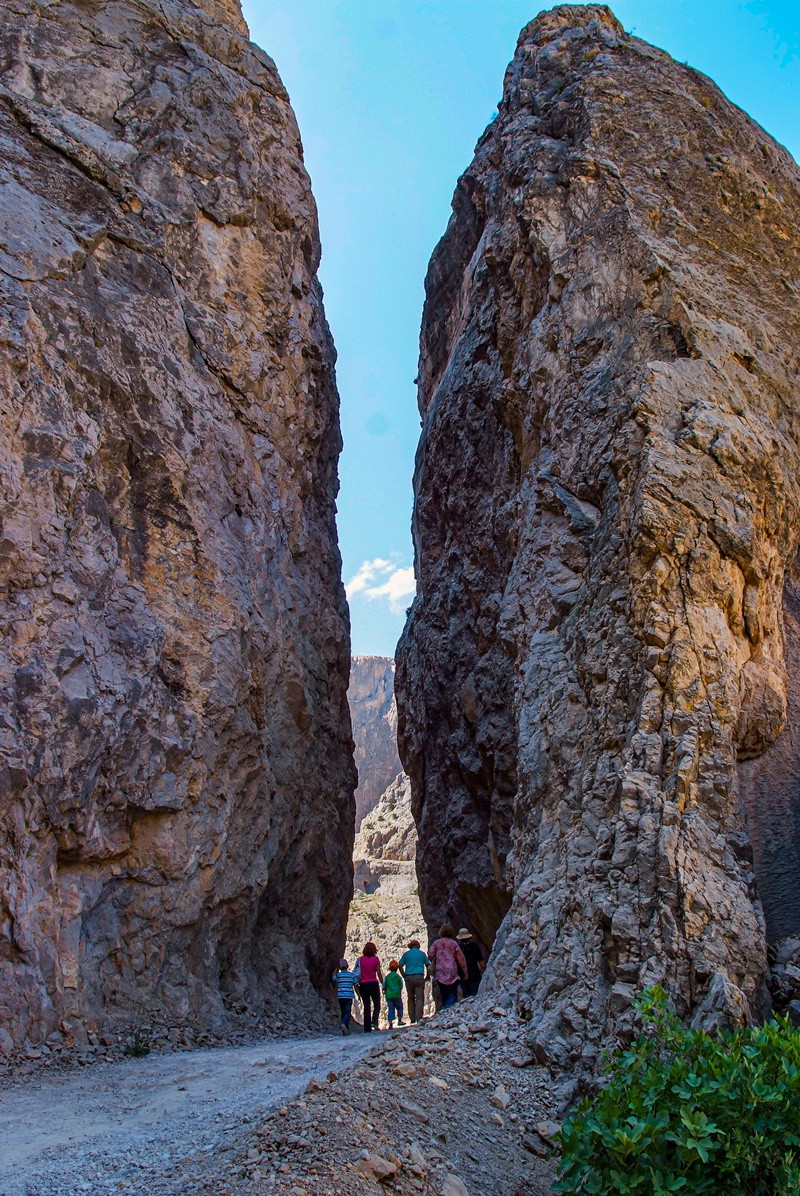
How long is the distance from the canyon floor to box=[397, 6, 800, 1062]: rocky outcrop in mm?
968

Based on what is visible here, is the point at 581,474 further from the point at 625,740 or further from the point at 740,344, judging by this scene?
the point at 625,740

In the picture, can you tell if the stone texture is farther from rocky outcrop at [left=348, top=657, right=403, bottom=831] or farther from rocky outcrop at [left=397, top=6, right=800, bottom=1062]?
rocky outcrop at [left=397, top=6, right=800, bottom=1062]

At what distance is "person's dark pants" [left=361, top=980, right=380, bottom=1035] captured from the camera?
46.5 ft

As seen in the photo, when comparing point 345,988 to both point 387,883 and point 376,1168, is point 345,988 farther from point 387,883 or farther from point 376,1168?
point 387,883

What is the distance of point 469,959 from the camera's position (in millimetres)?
14375

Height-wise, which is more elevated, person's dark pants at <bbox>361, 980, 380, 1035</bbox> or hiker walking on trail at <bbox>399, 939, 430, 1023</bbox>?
hiker walking on trail at <bbox>399, 939, 430, 1023</bbox>

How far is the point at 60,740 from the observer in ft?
35.3

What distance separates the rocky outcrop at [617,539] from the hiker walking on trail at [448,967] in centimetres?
198

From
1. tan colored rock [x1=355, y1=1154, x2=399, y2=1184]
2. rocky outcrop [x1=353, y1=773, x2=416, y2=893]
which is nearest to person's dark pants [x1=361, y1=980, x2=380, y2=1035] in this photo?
tan colored rock [x1=355, y1=1154, x2=399, y2=1184]

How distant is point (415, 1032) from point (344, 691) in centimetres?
1250

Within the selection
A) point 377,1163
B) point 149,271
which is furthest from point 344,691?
point 377,1163

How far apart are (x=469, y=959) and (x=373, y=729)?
76370 millimetres

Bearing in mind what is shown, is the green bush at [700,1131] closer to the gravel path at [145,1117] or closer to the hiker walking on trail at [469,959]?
the gravel path at [145,1117]

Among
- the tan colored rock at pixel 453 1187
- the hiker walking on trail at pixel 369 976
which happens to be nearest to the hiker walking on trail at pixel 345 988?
the hiker walking on trail at pixel 369 976
